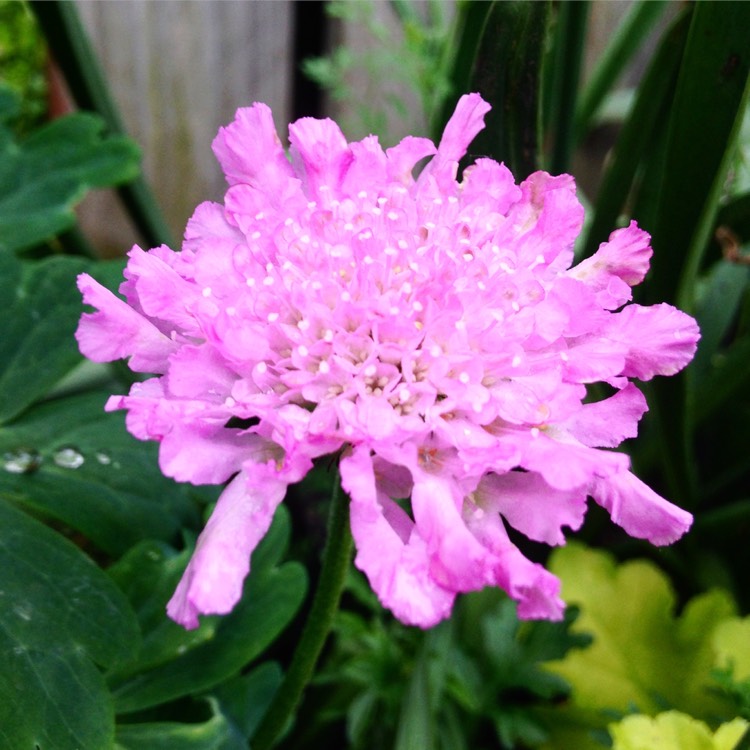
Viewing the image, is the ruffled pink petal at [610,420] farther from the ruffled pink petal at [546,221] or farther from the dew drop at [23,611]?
the dew drop at [23,611]

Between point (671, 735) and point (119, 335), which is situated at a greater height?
point (119, 335)

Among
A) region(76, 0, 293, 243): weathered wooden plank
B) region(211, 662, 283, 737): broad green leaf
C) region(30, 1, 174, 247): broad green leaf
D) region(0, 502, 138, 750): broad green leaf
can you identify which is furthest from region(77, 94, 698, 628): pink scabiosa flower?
region(76, 0, 293, 243): weathered wooden plank

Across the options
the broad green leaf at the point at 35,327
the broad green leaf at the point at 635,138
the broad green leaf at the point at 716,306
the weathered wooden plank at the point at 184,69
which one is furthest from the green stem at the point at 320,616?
the weathered wooden plank at the point at 184,69

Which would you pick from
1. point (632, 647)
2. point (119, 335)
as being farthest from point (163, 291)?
point (632, 647)

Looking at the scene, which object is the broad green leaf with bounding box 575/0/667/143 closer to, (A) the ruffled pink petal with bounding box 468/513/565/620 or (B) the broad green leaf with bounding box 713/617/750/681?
(B) the broad green leaf with bounding box 713/617/750/681

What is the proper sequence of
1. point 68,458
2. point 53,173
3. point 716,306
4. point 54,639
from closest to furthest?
1. point 54,639
2. point 68,458
3. point 53,173
4. point 716,306

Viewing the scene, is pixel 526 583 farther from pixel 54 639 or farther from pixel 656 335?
pixel 54 639

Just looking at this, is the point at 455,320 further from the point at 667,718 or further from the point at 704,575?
the point at 704,575
